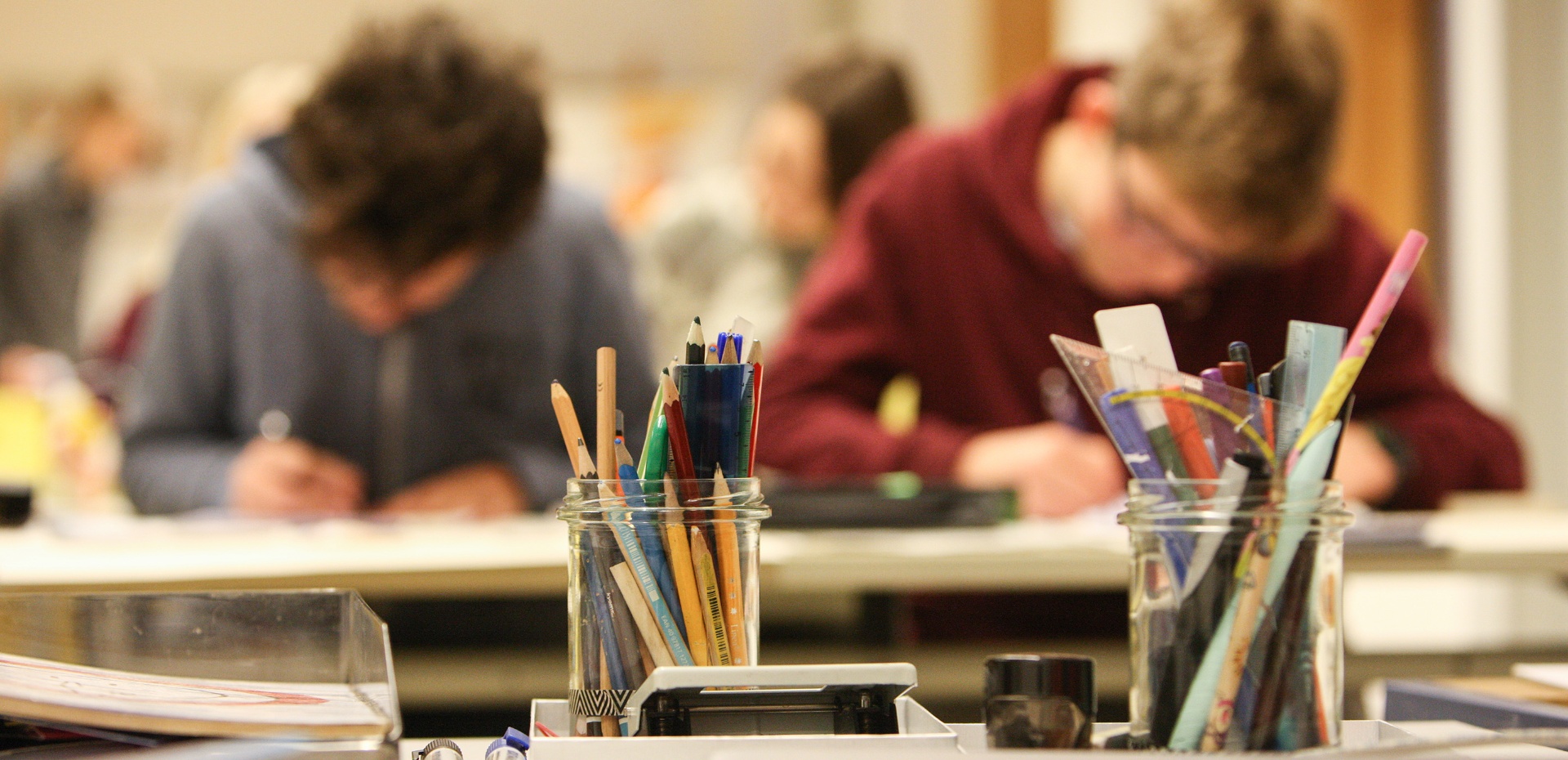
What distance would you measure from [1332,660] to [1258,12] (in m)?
1.16

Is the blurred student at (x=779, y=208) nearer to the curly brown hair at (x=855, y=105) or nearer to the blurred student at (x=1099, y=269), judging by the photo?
the curly brown hair at (x=855, y=105)

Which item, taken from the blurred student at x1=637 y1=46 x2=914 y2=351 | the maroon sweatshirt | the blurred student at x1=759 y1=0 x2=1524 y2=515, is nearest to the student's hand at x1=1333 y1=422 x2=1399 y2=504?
the blurred student at x1=759 y1=0 x2=1524 y2=515

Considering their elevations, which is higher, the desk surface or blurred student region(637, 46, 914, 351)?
blurred student region(637, 46, 914, 351)

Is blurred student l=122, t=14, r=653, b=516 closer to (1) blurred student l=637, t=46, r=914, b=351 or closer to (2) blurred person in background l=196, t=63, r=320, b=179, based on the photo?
(2) blurred person in background l=196, t=63, r=320, b=179

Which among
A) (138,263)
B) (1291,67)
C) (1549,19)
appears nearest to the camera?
(1291,67)

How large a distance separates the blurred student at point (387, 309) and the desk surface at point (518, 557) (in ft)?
0.89

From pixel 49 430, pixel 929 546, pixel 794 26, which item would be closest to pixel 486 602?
pixel 929 546

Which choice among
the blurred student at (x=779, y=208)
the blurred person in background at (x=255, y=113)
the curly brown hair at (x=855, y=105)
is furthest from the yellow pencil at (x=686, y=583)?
the curly brown hair at (x=855, y=105)

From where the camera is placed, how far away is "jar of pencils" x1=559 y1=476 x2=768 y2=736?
1.50 feet

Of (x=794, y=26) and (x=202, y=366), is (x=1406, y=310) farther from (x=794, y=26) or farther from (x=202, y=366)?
(x=794, y=26)

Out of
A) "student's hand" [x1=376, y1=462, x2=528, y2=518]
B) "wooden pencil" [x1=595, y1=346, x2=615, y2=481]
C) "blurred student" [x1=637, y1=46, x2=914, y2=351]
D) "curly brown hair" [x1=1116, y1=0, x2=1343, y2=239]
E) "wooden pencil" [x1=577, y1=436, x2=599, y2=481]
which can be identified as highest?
"blurred student" [x1=637, y1=46, x2=914, y2=351]

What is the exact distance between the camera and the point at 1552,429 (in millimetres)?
2510

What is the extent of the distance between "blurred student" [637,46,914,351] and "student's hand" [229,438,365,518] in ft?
3.92

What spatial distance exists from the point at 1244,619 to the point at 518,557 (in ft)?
2.41
